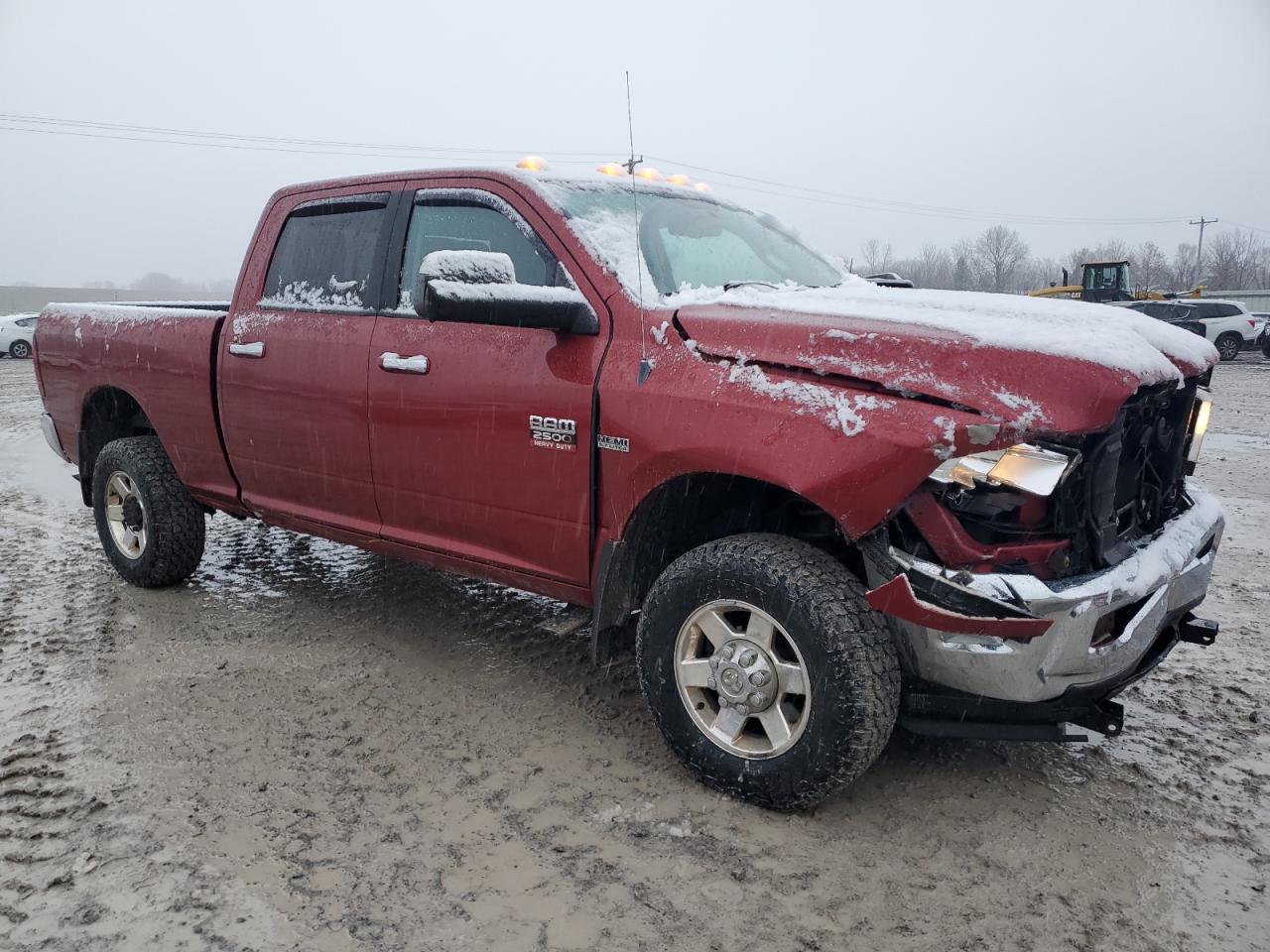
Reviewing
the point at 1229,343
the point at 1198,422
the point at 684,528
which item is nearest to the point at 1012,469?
the point at 684,528

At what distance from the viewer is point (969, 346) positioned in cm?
245

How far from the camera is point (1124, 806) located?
9.50ft

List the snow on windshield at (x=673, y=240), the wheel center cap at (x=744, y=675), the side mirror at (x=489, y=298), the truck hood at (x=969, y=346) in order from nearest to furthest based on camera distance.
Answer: the truck hood at (x=969, y=346)
the wheel center cap at (x=744, y=675)
the side mirror at (x=489, y=298)
the snow on windshield at (x=673, y=240)

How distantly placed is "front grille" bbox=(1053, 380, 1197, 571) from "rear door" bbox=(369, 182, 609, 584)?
1.39m

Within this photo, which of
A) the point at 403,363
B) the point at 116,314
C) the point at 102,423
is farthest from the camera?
the point at 102,423

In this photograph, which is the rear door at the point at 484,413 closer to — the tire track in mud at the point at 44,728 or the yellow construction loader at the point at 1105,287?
the tire track in mud at the point at 44,728

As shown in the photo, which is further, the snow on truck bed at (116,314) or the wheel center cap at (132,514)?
the wheel center cap at (132,514)

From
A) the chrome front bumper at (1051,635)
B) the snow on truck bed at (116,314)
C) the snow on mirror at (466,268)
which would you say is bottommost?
the chrome front bumper at (1051,635)

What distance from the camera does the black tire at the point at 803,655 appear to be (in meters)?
→ 2.55

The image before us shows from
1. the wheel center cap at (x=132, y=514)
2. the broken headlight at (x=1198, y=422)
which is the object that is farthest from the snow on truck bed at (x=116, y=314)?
the broken headlight at (x=1198, y=422)

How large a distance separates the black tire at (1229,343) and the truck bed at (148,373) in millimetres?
25628

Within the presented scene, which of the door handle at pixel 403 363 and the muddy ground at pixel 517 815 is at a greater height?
the door handle at pixel 403 363

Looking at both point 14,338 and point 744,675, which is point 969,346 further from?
point 14,338

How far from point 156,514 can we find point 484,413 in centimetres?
232
